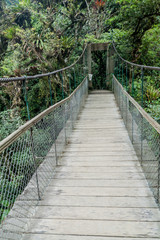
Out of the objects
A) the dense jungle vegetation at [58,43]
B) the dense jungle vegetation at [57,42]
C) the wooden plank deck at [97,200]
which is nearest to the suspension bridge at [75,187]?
the wooden plank deck at [97,200]

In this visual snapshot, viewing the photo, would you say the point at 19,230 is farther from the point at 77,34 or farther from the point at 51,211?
the point at 77,34

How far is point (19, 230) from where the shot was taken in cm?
137

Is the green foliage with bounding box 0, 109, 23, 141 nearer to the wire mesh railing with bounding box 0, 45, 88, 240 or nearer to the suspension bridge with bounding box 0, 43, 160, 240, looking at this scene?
the suspension bridge with bounding box 0, 43, 160, 240

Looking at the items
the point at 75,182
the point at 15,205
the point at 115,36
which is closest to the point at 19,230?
the point at 15,205

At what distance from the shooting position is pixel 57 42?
6.96 meters

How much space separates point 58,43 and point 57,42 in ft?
0.15

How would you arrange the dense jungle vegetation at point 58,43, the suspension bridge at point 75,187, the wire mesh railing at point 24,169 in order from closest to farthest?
the wire mesh railing at point 24,169, the suspension bridge at point 75,187, the dense jungle vegetation at point 58,43

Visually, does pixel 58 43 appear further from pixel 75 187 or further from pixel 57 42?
pixel 75 187

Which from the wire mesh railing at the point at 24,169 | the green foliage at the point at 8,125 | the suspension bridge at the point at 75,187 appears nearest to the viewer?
the wire mesh railing at the point at 24,169

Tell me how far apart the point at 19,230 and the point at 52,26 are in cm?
819

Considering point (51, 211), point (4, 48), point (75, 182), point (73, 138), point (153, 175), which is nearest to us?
point (51, 211)

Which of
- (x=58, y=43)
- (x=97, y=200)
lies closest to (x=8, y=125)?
(x=97, y=200)

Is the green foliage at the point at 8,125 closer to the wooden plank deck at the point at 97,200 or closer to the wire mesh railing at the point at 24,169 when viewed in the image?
the wooden plank deck at the point at 97,200

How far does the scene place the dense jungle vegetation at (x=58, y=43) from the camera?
586cm
